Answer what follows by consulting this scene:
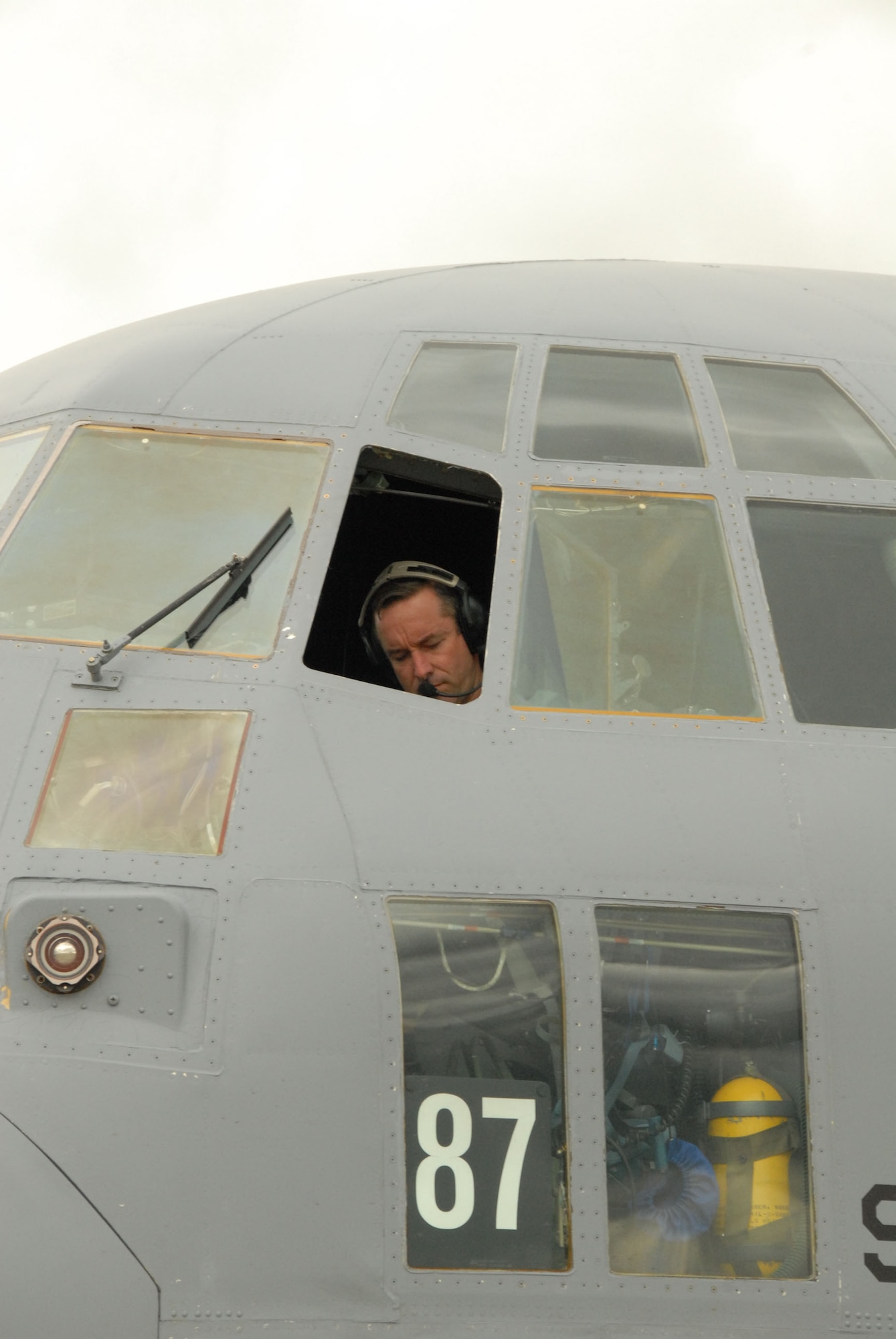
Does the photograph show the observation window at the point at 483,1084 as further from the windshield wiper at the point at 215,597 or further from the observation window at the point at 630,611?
the windshield wiper at the point at 215,597

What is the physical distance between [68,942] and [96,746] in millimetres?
777

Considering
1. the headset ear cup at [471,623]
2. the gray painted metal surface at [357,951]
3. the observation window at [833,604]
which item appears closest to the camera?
the gray painted metal surface at [357,951]

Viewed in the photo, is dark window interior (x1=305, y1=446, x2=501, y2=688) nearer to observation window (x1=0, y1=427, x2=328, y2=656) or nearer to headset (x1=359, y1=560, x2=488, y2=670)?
headset (x1=359, y1=560, x2=488, y2=670)

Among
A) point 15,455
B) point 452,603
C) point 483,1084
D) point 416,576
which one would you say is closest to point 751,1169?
point 483,1084

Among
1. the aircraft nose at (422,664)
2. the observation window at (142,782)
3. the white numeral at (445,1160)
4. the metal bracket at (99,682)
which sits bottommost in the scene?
the white numeral at (445,1160)

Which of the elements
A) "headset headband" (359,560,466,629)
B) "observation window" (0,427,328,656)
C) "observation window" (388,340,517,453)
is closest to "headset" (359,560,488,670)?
"headset headband" (359,560,466,629)

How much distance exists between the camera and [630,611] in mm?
5578

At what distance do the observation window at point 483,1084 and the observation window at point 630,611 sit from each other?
0.99m

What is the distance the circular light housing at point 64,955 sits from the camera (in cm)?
442

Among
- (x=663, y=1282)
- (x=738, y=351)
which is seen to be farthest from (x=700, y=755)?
(x=738, y=351)

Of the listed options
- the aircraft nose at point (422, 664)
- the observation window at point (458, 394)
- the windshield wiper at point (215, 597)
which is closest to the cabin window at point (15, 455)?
the windshield wiper at point (215, 597)

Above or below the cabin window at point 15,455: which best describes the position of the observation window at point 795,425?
above

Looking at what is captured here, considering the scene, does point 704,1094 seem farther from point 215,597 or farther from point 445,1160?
point 215,597

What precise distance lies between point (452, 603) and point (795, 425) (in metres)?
1.88
